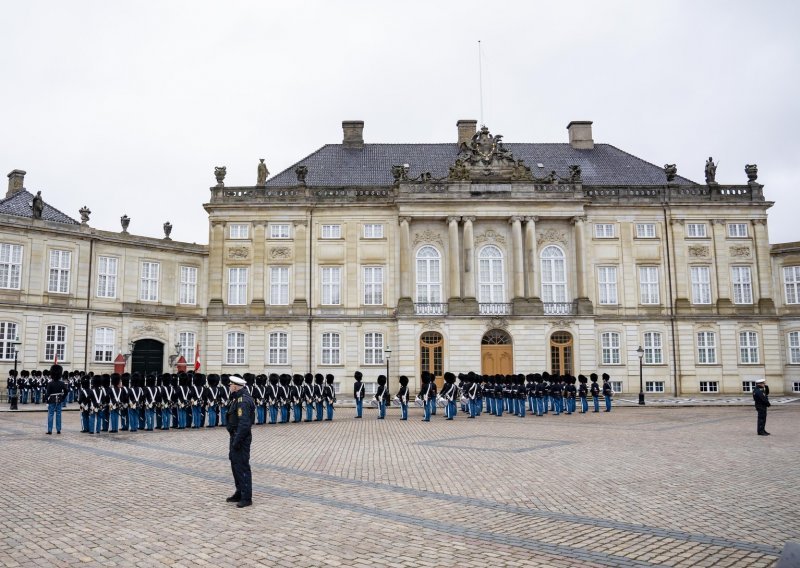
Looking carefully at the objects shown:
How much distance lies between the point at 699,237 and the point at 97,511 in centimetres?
3997

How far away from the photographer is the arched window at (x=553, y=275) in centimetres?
4056

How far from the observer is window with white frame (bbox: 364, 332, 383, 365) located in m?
39.7

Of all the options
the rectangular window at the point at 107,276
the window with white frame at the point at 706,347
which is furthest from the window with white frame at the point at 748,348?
the rectangular window at the point at 107,276

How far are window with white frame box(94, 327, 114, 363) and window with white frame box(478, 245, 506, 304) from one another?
2182 cm

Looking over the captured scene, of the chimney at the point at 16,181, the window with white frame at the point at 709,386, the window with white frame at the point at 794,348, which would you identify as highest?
the chimney at the point at 16,181

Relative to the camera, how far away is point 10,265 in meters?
34.6

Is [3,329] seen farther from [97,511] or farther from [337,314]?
[97,511]

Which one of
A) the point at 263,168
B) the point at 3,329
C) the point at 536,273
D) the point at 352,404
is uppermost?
the point at 263,168

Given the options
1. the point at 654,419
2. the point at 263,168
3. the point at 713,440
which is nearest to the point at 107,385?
the point at 713,440

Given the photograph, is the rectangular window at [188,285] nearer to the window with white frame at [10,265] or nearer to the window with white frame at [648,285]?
the window with white frame at [10,265]

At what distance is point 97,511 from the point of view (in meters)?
8.83

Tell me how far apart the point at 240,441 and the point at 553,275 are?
33.5 meters

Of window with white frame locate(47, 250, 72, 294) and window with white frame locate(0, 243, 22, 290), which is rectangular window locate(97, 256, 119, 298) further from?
window with white frame locate(0, 243, 22, 290)

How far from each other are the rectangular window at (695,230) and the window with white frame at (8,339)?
39.2 meters
